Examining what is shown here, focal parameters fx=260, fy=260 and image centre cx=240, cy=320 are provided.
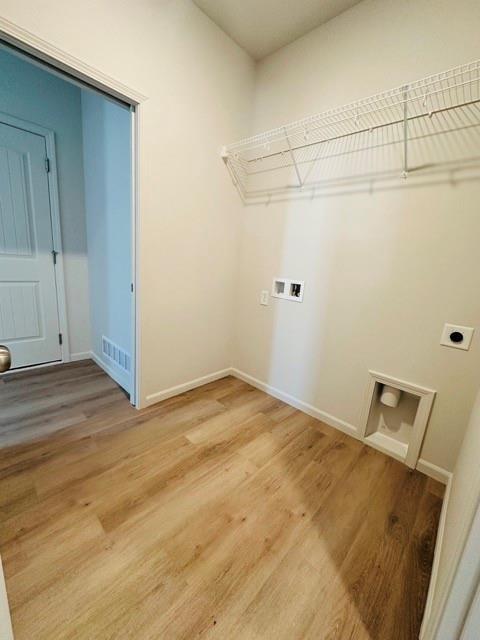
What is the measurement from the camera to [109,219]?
2.30 metres

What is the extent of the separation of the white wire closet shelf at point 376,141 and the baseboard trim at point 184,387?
5.60ft

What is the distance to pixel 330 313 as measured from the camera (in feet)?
6.33

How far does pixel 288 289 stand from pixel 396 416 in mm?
1203

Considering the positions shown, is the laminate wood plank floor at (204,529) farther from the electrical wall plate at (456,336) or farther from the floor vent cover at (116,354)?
the electrical wall plate at (456,336)

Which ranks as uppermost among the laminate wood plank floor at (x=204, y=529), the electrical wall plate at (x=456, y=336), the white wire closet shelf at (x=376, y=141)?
the white wire closet shelf at (x=376, y=141)

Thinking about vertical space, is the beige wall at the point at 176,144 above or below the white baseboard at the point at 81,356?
above

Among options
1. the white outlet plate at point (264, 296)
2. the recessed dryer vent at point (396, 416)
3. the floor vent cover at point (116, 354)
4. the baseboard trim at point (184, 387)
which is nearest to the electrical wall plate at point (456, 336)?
the recessed dryer vent at point (396, 416)

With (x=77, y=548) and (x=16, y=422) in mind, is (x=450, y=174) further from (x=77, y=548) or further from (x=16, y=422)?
(x=16, y=422)

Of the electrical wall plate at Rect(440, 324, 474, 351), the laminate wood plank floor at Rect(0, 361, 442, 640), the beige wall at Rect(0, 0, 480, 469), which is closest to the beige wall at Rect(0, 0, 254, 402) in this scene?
the beige wall at Rect(0, 0, 480, 469)

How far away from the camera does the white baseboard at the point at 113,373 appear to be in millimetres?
2316

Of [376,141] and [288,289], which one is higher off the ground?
[376,141]

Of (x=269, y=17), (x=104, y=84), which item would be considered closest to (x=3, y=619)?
(x=104, y=84)

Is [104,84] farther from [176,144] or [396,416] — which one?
[396,416]

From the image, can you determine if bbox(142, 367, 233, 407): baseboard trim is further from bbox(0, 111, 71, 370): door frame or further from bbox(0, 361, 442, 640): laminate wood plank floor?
bbox(0, 111, 71, 370): door frame
